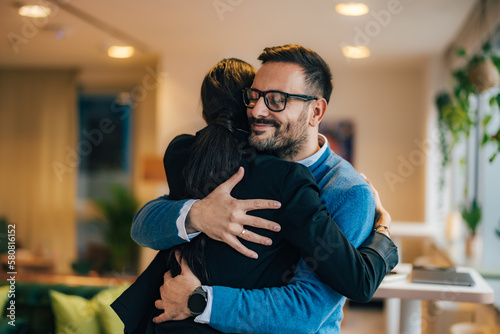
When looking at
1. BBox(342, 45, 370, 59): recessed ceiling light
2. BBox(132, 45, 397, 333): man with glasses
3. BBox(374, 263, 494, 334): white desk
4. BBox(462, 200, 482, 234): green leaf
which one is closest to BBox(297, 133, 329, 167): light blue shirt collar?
BBox(132, 45, 397, 333): man with glasses

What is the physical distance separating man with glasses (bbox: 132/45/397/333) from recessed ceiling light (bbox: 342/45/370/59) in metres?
3.68

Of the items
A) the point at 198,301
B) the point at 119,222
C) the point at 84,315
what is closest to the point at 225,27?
the point at 84,315

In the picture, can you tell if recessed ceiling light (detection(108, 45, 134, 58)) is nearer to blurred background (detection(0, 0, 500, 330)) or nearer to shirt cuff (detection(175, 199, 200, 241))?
blurred background (detection(0, 0, 500, 330))

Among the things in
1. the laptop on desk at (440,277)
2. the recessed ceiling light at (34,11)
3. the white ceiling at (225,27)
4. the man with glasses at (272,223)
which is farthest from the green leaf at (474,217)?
the recessed ceiling light at (34,11)

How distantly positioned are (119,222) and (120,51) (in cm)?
194

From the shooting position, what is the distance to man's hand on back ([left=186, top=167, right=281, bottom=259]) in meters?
1.32

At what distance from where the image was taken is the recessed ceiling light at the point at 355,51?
200 inches

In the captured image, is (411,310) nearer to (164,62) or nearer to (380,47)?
(380,47)

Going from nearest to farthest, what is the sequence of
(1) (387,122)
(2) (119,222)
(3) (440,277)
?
(3) (440,277)
(1) (387,122)
(2) (119,222)

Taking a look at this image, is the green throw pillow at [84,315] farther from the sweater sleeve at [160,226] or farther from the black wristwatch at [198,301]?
the black wristwatch at [198,301]

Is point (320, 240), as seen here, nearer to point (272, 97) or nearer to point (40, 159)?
point (272, 97)

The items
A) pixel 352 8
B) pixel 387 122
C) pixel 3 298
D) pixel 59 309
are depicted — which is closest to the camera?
pixel 59 309

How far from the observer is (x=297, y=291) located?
135 cm

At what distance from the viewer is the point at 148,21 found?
4340 millimetres
